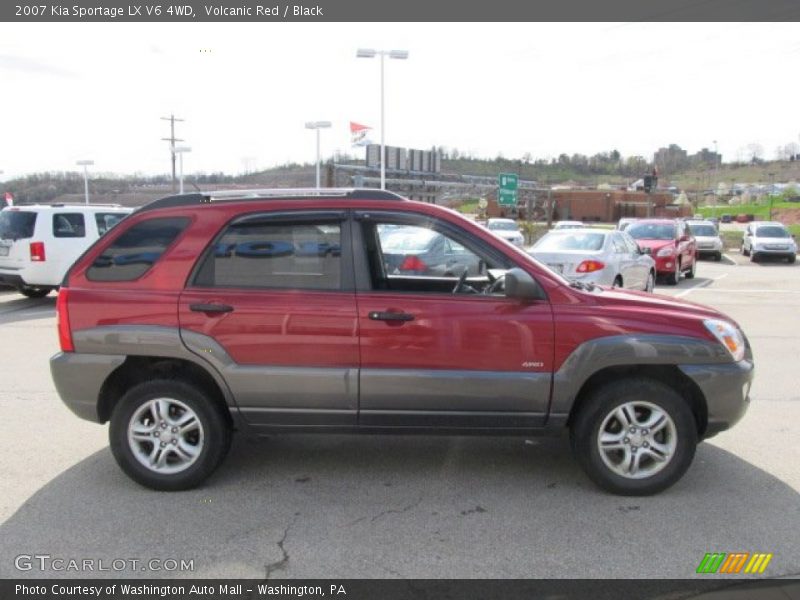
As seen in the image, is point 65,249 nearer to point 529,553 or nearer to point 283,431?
point 283,431

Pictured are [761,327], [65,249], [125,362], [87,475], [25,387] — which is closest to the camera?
[125,362]

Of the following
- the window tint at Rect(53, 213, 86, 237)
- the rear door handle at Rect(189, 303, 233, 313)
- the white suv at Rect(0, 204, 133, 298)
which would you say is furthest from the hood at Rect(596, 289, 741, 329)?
the window tint at Rect(53, 213, 86, 237)

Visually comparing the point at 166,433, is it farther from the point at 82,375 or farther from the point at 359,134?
the point at 359,134

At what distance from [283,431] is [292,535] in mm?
765

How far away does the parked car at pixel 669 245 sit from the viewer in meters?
17.9

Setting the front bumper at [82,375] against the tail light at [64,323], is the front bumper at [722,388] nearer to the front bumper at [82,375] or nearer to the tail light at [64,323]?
the front bumper at [82,375]

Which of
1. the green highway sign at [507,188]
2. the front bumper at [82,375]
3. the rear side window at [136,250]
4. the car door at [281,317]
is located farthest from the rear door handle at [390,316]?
the green highway sign at [507,188]

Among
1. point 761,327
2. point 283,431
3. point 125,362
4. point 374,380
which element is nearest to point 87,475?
point 125,362

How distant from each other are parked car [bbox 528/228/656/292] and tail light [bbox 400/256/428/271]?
5817 millimetres

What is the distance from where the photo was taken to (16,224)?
13125 mm

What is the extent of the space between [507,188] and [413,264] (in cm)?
3042

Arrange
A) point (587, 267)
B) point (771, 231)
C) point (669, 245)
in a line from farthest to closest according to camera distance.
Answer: point (771, 231), point (669, 245), point (587, 267)

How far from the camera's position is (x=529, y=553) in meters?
3.48

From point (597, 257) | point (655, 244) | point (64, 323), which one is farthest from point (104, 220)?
point (655, 244)
